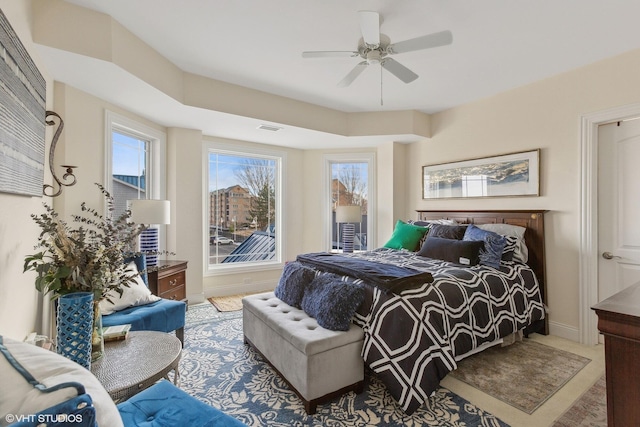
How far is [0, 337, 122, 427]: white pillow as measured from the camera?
0.65m

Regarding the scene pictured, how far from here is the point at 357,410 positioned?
75.9 inches

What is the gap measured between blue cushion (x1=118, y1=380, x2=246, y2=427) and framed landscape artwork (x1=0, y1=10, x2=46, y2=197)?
116 centimetres

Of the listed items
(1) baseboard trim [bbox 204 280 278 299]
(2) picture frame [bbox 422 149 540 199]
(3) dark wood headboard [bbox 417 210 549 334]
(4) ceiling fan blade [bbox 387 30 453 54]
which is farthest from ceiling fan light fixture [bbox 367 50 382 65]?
(1) baseboard trim [bbox 204 280 278 299]

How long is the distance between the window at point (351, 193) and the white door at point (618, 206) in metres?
2.84

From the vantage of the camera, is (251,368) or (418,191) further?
(418,191)

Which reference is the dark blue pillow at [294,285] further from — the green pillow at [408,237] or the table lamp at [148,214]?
the green pillow at [408,237]

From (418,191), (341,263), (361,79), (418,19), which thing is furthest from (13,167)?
(418,191)

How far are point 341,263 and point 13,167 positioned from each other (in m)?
2.23

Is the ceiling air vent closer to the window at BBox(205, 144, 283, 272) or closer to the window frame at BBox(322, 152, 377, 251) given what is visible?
the window at BBox(205, 144, 283, 272)

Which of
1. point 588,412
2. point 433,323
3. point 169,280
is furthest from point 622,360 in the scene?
point 169,280

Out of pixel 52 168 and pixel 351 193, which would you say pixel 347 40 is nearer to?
pixel 52 168

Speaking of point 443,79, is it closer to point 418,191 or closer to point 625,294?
point 418,191

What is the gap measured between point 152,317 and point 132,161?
7.10ft

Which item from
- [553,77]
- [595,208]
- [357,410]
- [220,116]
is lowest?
[357,410]
